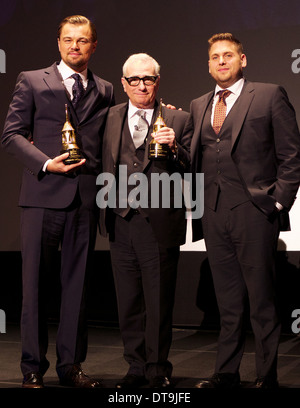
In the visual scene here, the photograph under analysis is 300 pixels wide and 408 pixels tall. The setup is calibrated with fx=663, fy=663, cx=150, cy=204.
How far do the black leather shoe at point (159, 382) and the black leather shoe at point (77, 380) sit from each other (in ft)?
0.86

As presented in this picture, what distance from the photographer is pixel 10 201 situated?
203 inches

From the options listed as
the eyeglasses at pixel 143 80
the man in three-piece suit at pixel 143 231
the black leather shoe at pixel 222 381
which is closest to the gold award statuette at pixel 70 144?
the man in three-piece suit at pixel 143 231

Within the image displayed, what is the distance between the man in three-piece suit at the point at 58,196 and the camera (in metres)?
3.05

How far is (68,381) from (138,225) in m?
0.79

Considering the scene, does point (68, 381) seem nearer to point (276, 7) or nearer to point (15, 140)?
point (15, 140)

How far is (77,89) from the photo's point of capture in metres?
3.15

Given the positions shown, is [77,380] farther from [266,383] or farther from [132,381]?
[266,383]

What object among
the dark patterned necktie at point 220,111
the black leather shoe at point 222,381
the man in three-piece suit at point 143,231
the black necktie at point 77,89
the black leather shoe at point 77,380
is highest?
the black necktie at point 77,89

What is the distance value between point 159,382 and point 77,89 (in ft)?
4.63

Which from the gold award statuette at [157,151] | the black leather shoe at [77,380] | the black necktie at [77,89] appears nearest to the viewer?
the gold award statuette at [157,151]

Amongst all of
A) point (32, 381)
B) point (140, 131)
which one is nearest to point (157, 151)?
point (140, 131)

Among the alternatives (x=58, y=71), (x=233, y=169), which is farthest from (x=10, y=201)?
(x=233, y=169)

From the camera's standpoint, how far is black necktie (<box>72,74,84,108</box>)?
10.3 feet

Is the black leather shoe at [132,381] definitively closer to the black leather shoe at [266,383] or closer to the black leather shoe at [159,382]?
the black leather shoe at [159,382]
